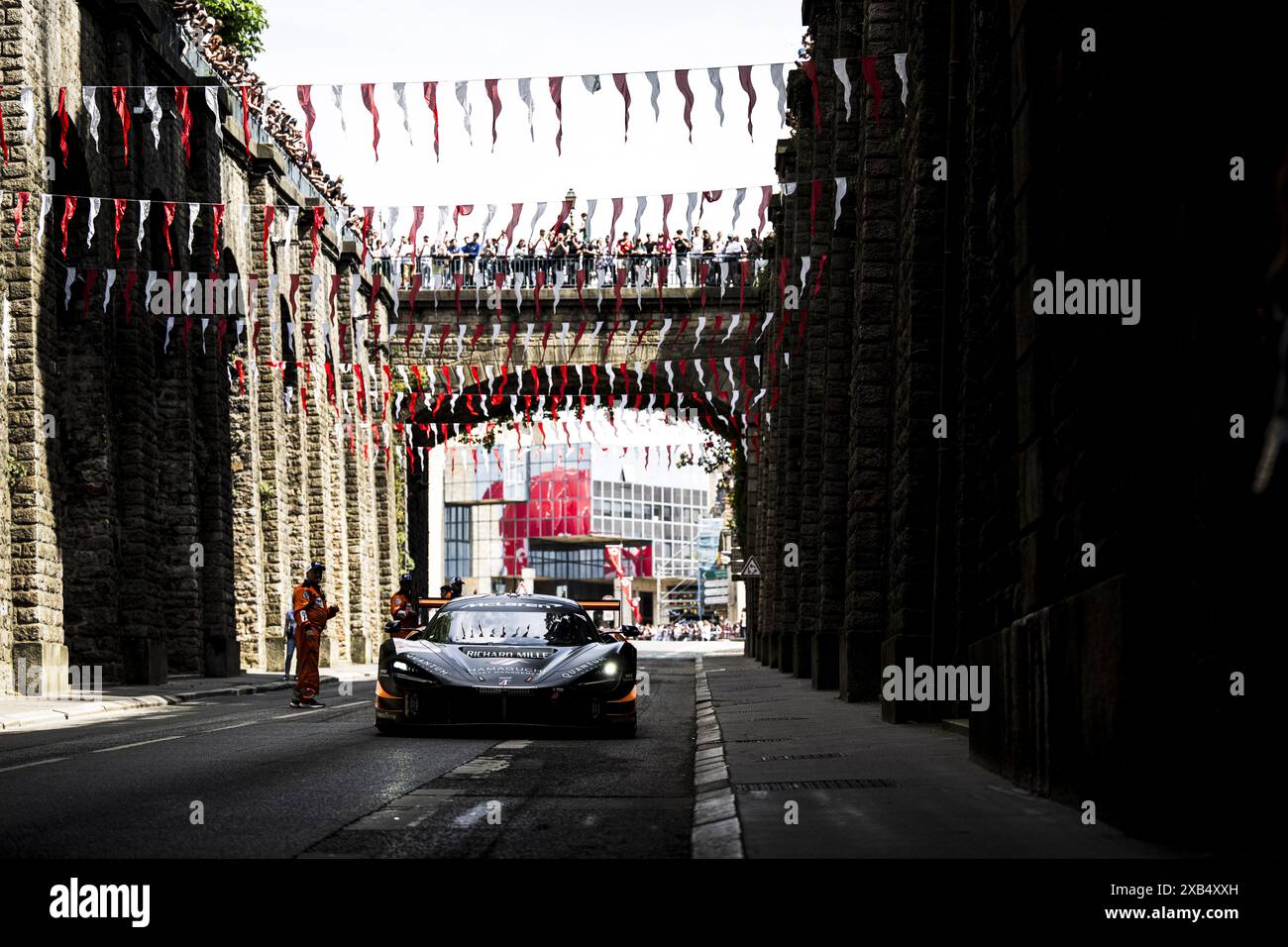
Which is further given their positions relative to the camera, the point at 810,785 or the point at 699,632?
the point at 699,632

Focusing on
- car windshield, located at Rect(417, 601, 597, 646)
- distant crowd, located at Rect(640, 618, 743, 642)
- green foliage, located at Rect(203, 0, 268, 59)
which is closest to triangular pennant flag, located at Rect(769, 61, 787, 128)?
car windshield, located at Rect(417, 601, 597, 646)

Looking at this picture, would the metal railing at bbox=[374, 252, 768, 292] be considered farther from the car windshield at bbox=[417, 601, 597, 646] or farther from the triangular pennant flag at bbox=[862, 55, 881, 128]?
the car windshield at bbox=[417, 601, 597, 646]

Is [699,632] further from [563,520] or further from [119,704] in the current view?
[119,704]

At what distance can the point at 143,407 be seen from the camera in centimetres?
3145

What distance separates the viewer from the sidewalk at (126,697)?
66.2ft

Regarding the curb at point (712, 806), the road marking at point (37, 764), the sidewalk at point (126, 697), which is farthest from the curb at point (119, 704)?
the curb at point (712, 806)

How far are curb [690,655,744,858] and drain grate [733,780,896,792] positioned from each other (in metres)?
0.11

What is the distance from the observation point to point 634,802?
32.7ft

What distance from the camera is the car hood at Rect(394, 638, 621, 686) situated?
15461 millimetres

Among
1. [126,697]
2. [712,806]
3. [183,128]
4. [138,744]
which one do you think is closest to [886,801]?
[712,806]

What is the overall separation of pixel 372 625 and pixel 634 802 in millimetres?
44563

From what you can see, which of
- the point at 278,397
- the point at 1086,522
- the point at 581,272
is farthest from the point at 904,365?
the point at 581,272

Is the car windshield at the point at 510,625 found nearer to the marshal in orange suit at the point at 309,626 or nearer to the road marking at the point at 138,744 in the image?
the road marking at the point at 138,744

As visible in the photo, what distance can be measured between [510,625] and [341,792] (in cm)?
632
